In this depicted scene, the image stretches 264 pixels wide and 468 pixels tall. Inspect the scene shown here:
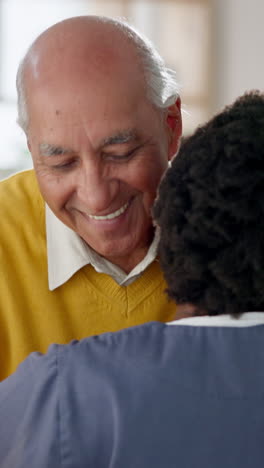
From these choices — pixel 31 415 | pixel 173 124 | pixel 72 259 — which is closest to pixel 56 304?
pixel 72 259

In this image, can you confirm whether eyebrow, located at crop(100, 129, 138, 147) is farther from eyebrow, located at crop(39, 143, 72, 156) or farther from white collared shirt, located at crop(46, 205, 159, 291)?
white collared shirt, located at crop(46, 205, 159, 291)

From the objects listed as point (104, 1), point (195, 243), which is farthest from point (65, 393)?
point (104, 1)

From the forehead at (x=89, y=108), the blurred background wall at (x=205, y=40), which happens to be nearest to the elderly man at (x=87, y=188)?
the forehead at (x=89, y=108)

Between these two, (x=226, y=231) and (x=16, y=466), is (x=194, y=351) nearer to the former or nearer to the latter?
(x=226, y=231)

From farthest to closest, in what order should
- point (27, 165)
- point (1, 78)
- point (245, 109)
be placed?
1. point (1, 78)
2. point (27, 165)
3. point (245, 109)

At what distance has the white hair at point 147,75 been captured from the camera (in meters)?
1.49

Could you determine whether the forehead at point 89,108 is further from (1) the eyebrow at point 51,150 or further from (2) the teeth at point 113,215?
(2) the teeth at point 113,215

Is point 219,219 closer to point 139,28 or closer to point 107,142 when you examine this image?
point 107,142

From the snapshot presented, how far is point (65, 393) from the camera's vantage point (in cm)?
93

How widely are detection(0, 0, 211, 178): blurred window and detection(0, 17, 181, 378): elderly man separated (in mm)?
3133

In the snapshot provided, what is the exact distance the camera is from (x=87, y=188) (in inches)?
57.1

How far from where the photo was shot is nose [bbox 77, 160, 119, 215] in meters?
1.44

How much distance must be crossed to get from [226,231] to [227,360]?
0.16 m

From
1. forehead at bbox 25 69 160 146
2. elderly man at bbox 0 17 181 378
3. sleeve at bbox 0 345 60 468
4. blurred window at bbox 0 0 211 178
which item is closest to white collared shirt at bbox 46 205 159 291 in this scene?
elderly man at bbox 0 17 181 378
